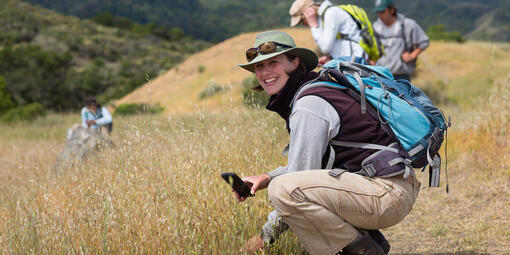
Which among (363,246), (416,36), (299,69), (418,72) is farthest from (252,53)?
(418,72)

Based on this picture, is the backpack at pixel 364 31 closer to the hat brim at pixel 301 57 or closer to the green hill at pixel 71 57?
the hat brim at pixel 301 57

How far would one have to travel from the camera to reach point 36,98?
1748 inches

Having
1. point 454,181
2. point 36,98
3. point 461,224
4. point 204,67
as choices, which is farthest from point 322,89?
point 36,98

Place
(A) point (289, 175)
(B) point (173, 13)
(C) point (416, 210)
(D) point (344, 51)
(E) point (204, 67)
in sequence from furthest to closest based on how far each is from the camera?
(B) point (173, 13), (E) point (204, 67), (D) point (344, 51), (C) point (416, 210), (A) point (289, 175)

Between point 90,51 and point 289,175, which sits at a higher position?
point 289,175

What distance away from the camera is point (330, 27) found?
15.8 ft

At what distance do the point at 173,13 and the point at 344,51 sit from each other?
178602 millimetres

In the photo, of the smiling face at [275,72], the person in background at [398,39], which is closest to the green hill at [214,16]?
the person in background at [398,39]

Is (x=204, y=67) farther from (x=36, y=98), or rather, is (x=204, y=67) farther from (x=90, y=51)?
(x=90, y=51)

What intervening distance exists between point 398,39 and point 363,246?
3.78 meters

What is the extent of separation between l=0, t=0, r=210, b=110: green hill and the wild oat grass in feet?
128

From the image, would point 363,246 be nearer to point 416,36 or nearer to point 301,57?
point 301,57

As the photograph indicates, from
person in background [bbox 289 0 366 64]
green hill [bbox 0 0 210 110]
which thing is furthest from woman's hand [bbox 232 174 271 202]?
green hill [bbox 0 0 210 110]

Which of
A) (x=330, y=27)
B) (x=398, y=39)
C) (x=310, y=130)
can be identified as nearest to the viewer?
(x=310, y=130)
